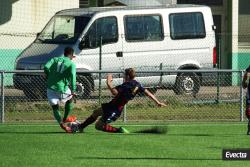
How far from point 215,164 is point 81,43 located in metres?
11.5

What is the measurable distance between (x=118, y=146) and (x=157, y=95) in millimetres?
8617

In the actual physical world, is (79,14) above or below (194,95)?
above

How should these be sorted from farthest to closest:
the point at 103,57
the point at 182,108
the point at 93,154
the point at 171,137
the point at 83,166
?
the point at 103,57, the point at 182,108, the point at 171,137, the point at 93,154, the point at 83,166

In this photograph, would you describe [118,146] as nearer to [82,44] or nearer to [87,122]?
[87,122]

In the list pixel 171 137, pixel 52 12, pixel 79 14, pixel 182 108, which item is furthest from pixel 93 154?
pixel 52 12

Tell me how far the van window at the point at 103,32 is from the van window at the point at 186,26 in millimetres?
1768

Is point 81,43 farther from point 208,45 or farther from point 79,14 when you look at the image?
point 208,45

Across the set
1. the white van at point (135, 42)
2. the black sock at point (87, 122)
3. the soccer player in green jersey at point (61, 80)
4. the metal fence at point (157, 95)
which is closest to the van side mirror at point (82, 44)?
the white van at point (135, 42)

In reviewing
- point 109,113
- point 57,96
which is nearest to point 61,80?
point 57,96

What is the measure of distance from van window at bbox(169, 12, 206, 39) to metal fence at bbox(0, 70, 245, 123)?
164 centimetres

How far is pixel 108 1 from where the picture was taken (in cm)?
3512

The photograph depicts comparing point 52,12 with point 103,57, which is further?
point 52,12

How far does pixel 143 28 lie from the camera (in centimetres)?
2683

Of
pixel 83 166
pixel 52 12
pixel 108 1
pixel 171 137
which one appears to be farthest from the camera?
pixel 108 1
